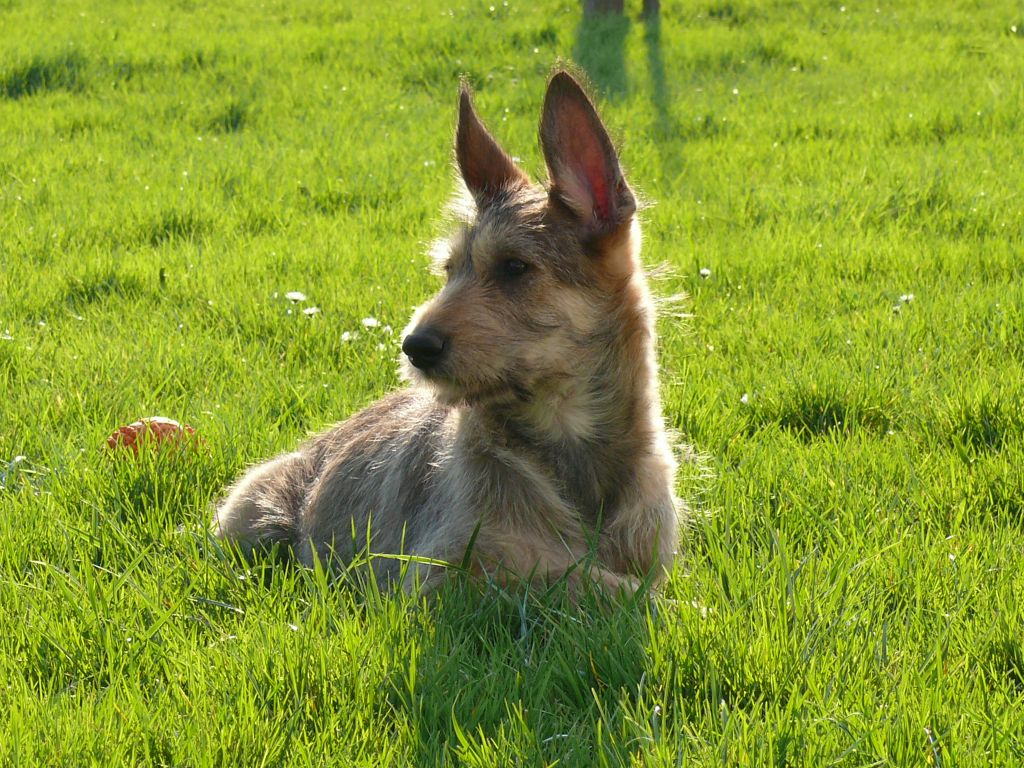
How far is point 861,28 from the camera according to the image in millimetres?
14172

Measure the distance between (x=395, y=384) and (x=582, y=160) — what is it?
6.84 ft

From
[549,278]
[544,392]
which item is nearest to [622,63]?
[549,278]

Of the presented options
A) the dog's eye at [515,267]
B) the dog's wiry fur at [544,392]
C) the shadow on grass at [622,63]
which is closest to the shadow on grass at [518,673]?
the dog's wiry fur at [544,392]

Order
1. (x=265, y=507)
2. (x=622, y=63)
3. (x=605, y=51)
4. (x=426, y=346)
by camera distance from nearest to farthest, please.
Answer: (x=426, y=346), (x=265, y=507), (x=622, y=63), (x=605, y=51)

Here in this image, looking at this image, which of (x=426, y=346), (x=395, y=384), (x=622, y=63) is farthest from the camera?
(x=622, y=63)

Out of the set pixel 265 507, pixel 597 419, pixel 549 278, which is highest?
pixel 549 278

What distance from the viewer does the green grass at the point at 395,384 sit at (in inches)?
113

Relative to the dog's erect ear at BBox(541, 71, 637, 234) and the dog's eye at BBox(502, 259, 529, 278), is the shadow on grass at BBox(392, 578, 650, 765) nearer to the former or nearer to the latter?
the dog's eye at BBox(502, 259, 529, 278)

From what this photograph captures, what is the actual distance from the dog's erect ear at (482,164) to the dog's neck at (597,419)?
62cm

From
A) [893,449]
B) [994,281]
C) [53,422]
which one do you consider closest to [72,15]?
[53,422]

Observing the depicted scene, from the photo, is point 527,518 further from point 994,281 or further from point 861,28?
point 861,28

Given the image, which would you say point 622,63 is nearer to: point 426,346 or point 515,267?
point 515,267

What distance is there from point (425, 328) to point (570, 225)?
2.12 feet

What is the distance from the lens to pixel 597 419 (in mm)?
3793
